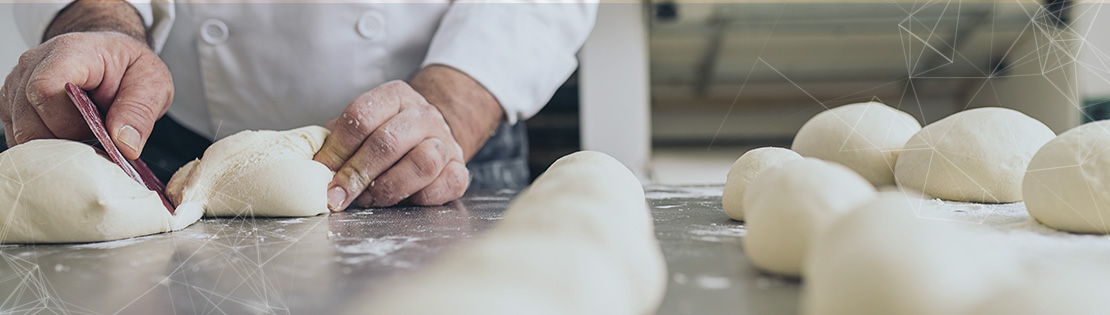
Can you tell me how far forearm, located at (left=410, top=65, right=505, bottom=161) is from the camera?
1155 mm

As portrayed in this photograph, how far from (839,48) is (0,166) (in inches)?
104

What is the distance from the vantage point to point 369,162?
965 millimetres

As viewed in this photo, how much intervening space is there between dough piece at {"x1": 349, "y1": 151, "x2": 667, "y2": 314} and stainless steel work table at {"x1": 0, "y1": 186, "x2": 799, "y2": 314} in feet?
0.14

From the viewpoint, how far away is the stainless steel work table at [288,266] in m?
0.45

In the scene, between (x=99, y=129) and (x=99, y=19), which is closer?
(x=99, y=129)

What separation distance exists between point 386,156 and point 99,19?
1.60ft

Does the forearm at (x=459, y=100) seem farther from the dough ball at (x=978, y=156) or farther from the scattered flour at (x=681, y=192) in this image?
the dough ball at (x=978, y=156)

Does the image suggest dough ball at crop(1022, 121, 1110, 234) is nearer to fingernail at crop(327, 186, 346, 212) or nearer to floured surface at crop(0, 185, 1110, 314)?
floured surface at crop(0, 185, 1110, 314)

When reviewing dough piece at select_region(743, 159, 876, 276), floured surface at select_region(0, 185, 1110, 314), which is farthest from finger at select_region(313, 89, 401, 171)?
dough piece at select_region(743, 159, 876, 276)

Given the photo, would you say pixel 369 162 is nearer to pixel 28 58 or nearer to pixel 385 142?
pixel 385 142

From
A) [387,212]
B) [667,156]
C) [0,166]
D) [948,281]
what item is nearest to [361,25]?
[387,212]

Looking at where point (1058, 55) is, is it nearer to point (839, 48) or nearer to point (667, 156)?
point (839, 48)

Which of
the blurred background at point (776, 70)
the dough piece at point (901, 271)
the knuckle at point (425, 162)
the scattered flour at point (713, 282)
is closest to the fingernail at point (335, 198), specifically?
the knuckle at point (425, 162)

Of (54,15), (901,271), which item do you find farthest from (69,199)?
(901,271)
